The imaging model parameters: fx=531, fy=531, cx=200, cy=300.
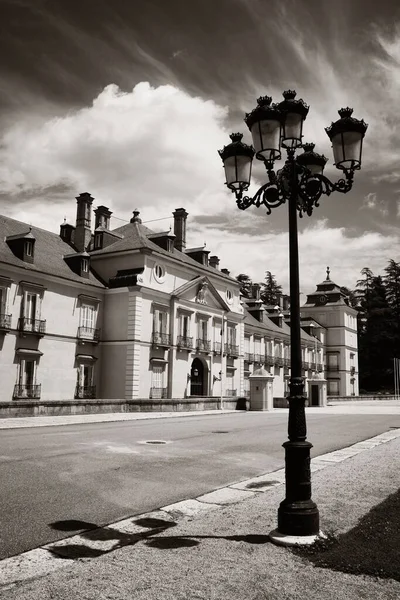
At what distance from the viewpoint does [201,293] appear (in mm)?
44000

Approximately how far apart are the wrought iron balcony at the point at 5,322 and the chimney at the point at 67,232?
11408mm

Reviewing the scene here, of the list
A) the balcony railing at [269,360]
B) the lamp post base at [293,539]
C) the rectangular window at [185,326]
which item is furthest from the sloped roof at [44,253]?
the balcony railing at [269,360]

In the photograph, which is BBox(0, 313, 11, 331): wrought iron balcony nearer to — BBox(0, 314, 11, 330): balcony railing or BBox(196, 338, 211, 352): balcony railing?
BBox(0, 314, 11, 330): balcony railing

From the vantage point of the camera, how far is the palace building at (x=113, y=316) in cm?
3197

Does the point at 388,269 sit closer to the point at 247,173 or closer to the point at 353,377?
the point at 353,377

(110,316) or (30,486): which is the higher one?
(110,316)

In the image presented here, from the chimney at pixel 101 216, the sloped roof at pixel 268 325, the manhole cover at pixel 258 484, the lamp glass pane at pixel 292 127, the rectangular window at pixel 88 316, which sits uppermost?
the chimney at pixel 101 216

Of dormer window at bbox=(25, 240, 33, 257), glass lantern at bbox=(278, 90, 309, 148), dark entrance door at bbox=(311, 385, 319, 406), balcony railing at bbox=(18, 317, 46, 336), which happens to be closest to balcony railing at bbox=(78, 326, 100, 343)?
balcony railing at bbox=(18, 317, 46, 336)

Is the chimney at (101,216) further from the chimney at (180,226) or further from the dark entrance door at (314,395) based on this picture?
the dark entrance door at (314,395)

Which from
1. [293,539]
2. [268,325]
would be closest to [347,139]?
[293,539]

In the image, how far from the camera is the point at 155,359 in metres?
38.1

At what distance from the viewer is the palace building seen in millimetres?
31969

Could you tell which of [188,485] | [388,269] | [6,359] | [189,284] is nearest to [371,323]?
[388,269]

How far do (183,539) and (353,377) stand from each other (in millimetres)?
78762
